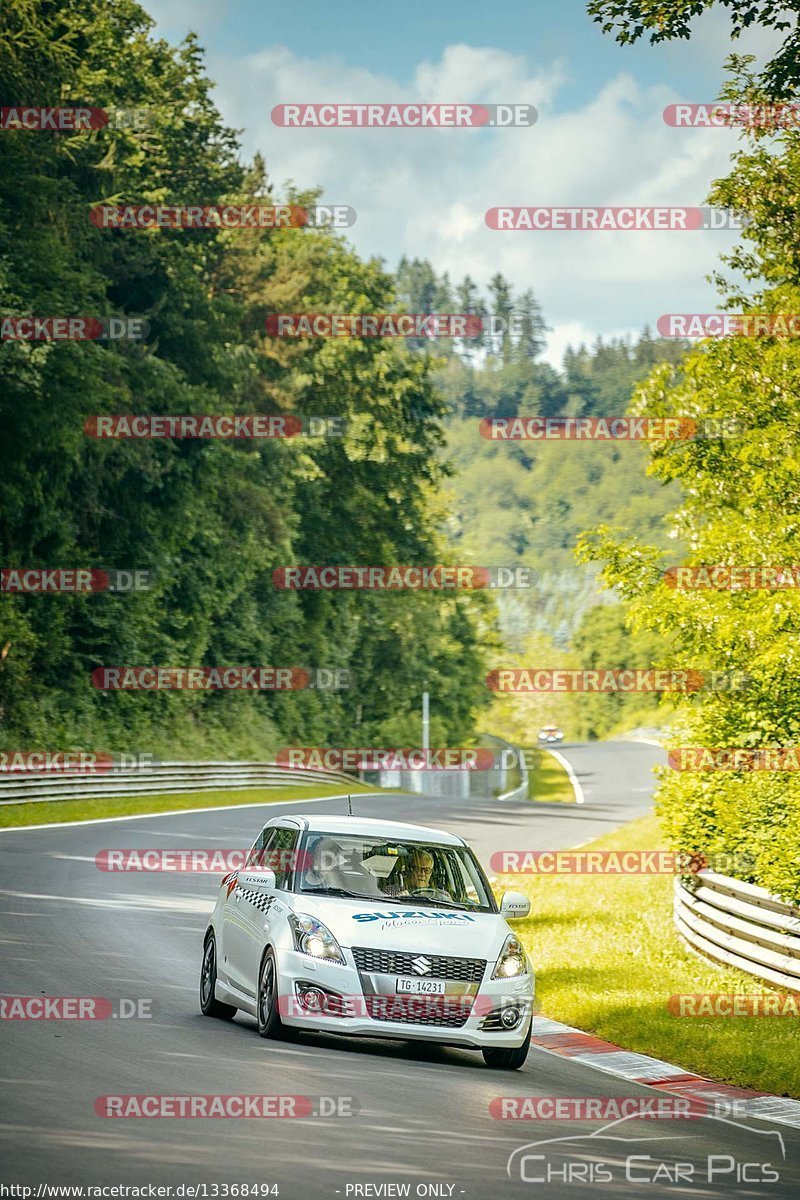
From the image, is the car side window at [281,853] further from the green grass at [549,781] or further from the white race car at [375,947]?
the green grass at [549,781]

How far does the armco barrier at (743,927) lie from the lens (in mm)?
15195

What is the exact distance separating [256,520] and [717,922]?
46.9 metres

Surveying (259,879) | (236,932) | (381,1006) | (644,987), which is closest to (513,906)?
(381,1006)

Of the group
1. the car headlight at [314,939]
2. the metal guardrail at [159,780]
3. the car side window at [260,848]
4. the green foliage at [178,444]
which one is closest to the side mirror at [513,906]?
the car headlight at [314,939]

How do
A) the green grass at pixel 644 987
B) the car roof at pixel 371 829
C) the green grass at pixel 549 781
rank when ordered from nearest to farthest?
the car roof at pixel 371 829 → the green grass at pixel 644 987 → the green grass at pixel 549 781

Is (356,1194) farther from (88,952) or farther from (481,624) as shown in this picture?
(481,624)

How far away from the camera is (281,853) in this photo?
1244 cm

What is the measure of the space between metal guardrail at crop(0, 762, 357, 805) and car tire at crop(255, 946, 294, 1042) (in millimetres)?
26971

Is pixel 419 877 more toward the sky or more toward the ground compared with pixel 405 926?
more toward the sky

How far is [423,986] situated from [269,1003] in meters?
1.12

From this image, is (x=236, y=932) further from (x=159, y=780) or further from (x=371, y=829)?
(x=159, y=780)

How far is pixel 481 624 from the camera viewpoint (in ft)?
369

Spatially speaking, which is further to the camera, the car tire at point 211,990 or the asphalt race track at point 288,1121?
the car tire at point 211,990

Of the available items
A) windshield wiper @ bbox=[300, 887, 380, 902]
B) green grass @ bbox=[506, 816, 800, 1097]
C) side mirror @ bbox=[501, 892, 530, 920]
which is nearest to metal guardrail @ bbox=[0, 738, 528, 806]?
green grass @ bbox=[506, 816, 800, 1097]
